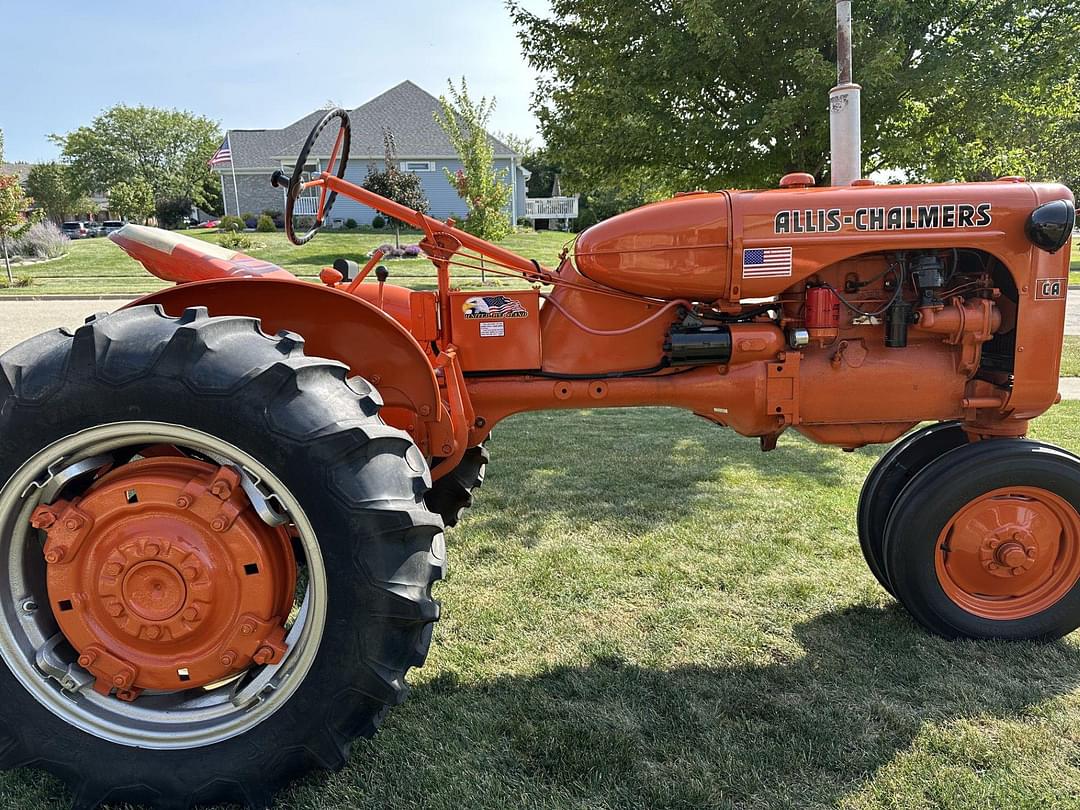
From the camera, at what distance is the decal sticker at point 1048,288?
2494 millimetres

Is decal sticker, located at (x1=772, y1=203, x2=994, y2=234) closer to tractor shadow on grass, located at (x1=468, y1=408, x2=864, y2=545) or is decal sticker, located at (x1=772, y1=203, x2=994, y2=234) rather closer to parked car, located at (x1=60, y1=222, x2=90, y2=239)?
tractor shadow on grass, located at (x1=468, y1=408, x2=864, y2=545)

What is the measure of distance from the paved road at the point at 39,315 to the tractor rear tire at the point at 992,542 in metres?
11.4

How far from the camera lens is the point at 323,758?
73.1 inches

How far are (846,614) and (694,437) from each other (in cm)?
283

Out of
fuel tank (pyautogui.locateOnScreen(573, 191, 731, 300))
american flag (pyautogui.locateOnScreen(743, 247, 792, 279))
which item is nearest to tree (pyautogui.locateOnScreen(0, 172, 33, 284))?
fuel tank (pyautogui.locateOnScreen(573, 191, 731, 300))

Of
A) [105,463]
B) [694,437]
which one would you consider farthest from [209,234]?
[105,463]

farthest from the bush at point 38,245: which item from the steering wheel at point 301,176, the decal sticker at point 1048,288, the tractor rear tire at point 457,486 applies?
the decal sticker at point 1048,288

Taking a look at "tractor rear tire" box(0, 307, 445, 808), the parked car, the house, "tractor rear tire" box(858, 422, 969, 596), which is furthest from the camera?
the parked car

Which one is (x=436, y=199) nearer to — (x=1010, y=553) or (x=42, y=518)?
(x=1010, y=553)

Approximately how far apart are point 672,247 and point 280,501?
150cm

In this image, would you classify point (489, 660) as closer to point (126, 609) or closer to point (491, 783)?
point (491, 783)

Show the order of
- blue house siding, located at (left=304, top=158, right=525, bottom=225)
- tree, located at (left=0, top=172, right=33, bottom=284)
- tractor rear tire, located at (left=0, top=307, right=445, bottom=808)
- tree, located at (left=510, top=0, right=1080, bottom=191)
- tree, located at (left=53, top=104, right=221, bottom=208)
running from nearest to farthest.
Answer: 1. tractor rear tire, located at (left=0, top=307, right=445, bottom=808)
2. tree, located at (left=510, top=0, right=1080, bottom=191)
3. tree, located at (left=0, top=172, right=33, bottom=284)
4. blue house siding, located at (left=304, top=158, right=525, bottom=225)
5. tree, located at (left=53, top=104, right=221, bottom=208)

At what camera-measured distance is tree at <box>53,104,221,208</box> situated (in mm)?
51719

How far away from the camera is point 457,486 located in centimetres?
341
